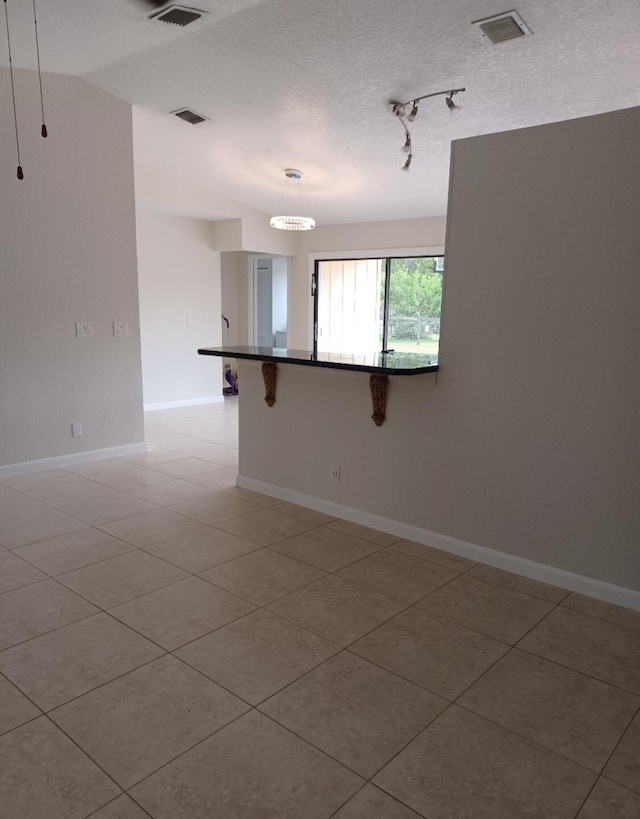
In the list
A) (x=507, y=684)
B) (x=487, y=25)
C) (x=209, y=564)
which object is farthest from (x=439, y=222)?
(x=507, y=684)

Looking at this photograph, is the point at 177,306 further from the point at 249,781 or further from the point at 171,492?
the point at 249,781

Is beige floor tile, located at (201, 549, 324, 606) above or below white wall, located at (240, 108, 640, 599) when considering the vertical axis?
below

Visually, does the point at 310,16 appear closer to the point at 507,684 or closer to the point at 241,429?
the point at 241,429

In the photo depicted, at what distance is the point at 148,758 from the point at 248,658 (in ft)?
1.81

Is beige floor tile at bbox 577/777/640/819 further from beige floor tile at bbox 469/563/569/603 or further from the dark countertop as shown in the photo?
the dark countertop

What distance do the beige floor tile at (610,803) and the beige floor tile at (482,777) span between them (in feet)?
0.08

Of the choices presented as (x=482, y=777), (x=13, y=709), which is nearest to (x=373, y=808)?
(x=482, y=777)

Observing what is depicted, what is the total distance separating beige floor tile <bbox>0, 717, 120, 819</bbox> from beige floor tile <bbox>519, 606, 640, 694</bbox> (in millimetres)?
1614

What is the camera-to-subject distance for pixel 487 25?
3.17 metres

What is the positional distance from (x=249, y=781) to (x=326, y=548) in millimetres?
1640

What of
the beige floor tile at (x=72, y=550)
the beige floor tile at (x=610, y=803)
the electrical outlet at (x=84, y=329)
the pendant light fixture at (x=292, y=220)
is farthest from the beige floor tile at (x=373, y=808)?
the pendant light fixture at (x=292, y=220)

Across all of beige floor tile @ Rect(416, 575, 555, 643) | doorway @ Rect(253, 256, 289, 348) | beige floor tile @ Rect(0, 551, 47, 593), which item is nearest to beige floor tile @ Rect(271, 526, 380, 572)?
beige floor tile @ Rect(416, 575, 555, 643)

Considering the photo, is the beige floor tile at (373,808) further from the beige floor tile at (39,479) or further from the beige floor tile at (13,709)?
the beige floor tile at (39,479)

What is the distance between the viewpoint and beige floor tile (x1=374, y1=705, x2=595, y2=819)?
1562mm
